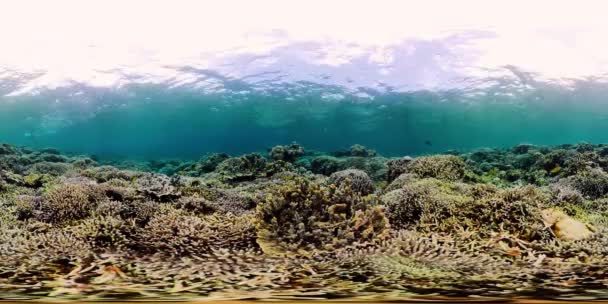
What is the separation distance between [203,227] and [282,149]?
10705mm

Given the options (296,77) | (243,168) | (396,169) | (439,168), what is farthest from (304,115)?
(439,168)

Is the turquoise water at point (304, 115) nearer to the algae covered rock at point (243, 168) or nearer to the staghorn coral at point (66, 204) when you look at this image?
the algae covered rock at point (243, 168)

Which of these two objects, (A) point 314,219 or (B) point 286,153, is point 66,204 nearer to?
(A) point 314,219

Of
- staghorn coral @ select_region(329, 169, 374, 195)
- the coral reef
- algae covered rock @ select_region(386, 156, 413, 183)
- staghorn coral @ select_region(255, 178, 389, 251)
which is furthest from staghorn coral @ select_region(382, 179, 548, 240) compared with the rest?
the coral reef

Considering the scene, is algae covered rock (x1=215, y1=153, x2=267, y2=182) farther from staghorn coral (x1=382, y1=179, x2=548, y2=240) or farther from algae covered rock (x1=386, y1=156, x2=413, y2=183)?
staghorn coral (x1=382, y1=179, x2=548, y2=240)

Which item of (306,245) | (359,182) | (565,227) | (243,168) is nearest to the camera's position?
(306,245)

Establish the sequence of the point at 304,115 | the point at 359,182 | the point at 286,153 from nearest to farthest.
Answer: the point at 359,182 → the point at 286,153 → the point at 304,115

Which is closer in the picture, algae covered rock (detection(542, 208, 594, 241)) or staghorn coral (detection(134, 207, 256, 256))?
staghorn coral (detection(134, 207, 256, 256))

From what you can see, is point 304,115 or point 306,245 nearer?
point 306,245

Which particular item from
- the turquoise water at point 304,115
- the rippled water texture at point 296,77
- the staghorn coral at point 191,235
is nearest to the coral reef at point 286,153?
the rippled water texture at point 296,77

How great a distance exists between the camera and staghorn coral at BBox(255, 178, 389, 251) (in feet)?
11.7

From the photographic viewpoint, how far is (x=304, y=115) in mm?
39000

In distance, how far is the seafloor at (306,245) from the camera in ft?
8.82

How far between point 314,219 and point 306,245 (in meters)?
0.27
